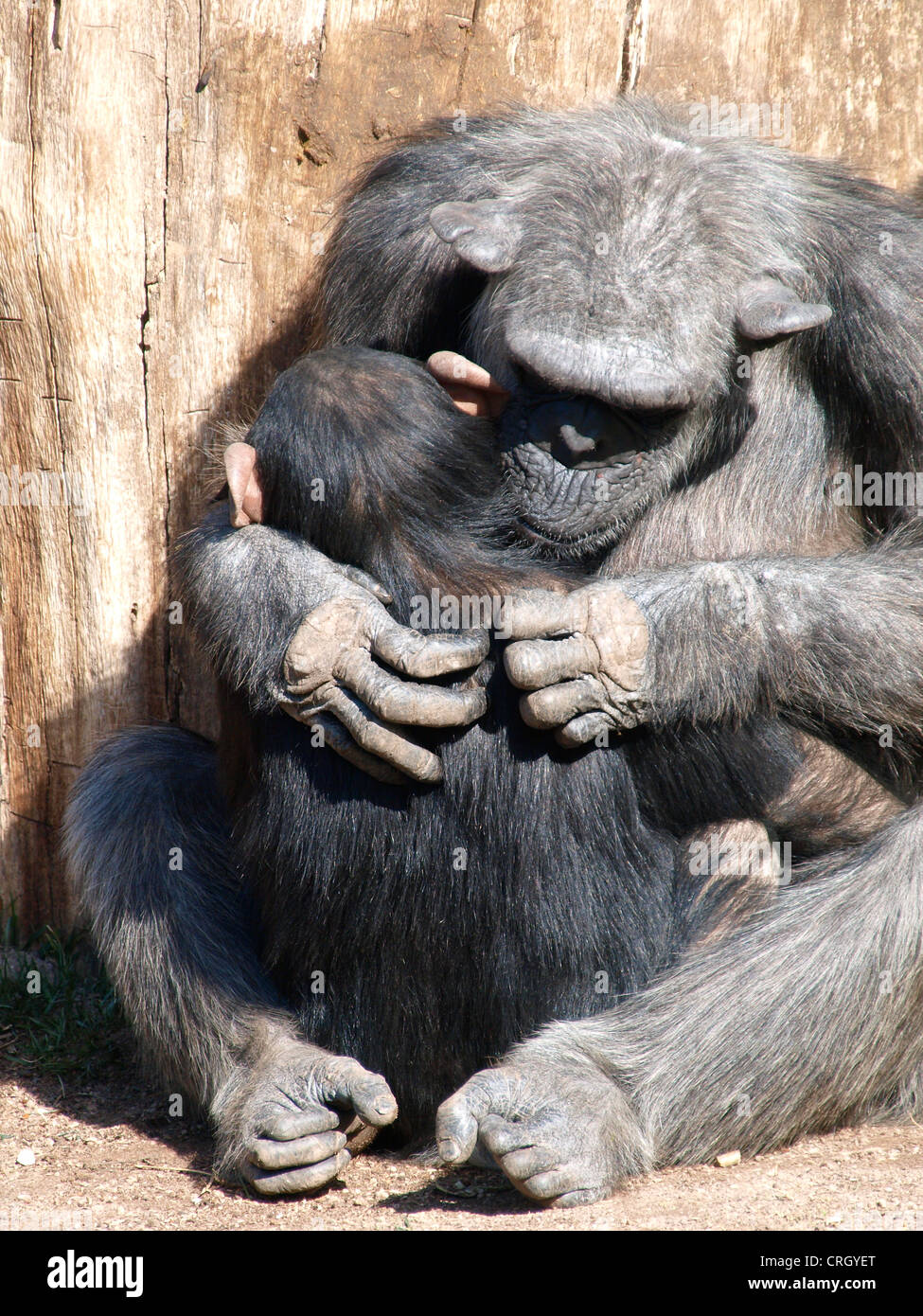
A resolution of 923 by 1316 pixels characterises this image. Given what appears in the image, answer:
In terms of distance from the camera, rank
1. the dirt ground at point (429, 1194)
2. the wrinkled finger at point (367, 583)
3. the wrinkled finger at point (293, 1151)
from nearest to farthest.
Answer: the dirt ground at point (429, 1194) → the wrinkled finger at point (293, 1151) → the wrinkled finger at point (367, 583)

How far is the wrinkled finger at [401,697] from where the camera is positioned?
3.40 meters

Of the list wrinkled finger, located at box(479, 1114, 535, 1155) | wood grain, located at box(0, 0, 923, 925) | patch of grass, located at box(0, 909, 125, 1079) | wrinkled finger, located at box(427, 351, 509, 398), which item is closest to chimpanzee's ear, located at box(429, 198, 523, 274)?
wrinkled finger, located at box(427, 351, 509, 398)

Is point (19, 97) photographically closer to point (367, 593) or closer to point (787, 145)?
point (367, 593)

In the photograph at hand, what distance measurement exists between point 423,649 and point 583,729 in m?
0.45

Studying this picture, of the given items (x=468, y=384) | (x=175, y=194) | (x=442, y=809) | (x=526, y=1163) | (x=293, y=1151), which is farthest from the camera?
(x=175, y=194)

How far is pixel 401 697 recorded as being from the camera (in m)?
3.40

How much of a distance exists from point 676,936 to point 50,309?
9.21ft

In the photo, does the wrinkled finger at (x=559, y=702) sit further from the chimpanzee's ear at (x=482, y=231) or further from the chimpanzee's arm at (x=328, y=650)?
the chimpanzee's ear at (x=482, y=231)

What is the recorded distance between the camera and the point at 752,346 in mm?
3781

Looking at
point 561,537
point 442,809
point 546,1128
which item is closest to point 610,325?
point 561,537

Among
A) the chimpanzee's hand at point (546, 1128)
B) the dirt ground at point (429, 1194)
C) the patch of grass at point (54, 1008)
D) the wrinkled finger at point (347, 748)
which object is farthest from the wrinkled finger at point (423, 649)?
the patch of grass at point (54, 1008)

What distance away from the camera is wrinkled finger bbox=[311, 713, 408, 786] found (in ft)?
11.5

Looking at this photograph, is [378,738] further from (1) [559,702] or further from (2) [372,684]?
(1) [559,702]

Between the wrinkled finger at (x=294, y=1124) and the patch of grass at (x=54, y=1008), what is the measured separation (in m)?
1.28
